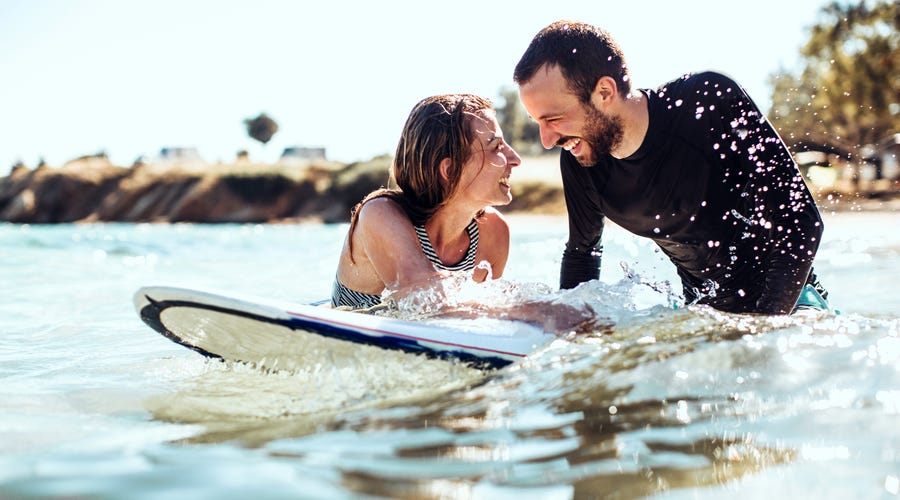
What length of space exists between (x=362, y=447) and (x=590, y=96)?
1.92m

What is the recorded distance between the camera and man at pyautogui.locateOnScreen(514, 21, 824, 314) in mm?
3307

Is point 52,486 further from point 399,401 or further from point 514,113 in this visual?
point 514,113

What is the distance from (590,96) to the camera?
3.34 metres

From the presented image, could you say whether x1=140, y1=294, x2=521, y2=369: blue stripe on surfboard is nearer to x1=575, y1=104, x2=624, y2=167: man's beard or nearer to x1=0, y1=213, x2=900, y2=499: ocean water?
x1=0, y1=213, x2=900, y2=499: ocean water

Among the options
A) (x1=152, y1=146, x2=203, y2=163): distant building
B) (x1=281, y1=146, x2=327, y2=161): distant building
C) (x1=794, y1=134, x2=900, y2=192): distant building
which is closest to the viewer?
(x1=794, y1=134, x2=900, y2=192): distant building

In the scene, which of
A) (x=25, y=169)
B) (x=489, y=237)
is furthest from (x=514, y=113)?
(x=489, y=237)

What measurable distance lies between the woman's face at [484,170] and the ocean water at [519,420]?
43 cm

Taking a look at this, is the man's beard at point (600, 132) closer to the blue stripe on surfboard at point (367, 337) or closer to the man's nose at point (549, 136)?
the man's nose at point (549, 136)

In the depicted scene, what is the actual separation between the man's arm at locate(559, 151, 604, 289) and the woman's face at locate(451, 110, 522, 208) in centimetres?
31

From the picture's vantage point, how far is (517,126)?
175ft

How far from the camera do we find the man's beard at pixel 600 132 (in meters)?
3.36

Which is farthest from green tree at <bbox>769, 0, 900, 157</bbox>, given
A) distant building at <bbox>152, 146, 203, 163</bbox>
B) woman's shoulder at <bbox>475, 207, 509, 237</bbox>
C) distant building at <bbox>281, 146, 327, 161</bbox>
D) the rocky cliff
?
distant building at <bbox>152, 146, 203, 163</bbox>

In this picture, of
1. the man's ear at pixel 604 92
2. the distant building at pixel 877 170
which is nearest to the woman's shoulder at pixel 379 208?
the man's ear at pixel 604 92

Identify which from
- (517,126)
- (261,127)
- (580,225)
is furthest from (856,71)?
(261,127)
